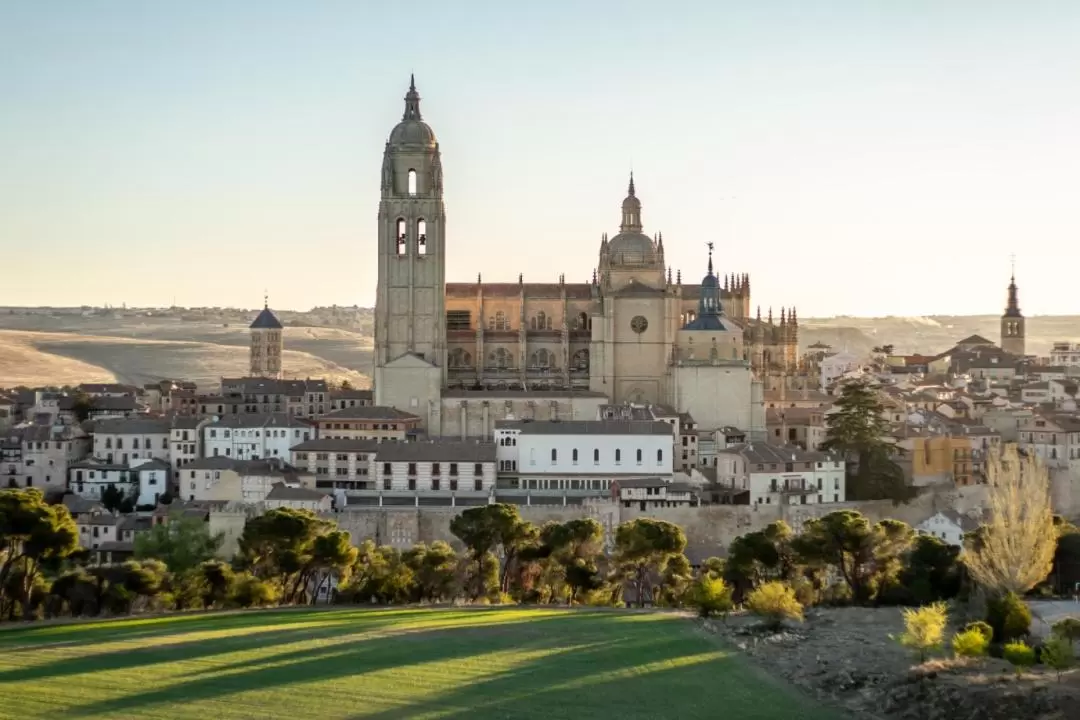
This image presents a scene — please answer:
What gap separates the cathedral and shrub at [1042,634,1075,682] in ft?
133

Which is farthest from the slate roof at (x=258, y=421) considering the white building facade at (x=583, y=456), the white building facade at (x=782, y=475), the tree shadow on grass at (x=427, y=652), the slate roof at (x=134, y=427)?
the tree shadow on grass at (x=427, y=652)

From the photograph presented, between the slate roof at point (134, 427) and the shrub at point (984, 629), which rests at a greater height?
the slate roof at point (134, 427)

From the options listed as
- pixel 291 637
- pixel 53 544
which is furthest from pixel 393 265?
pixel 291 637

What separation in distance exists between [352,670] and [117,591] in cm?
1339

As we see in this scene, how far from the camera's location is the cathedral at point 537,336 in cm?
7419

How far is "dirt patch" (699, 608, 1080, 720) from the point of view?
3080cm

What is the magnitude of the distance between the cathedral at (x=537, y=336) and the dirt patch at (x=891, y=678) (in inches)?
1316

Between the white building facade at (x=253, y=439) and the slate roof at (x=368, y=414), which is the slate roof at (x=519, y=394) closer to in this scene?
the slate roof at (x=368, y=414)

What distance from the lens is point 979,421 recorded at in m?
79.2

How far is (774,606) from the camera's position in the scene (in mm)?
40938

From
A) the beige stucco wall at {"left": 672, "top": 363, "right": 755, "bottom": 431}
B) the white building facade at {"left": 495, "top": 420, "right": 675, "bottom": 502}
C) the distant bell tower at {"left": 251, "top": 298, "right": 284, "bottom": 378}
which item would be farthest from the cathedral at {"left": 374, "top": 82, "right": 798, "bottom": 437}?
the distant bell tower at {"left": 251, "top": 298, "right": 284, "bottom": 378}

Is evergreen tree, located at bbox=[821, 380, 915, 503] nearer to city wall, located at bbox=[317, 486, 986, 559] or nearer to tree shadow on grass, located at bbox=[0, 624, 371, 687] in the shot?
city wall, located at bbox=[317, 486, 986, 559]

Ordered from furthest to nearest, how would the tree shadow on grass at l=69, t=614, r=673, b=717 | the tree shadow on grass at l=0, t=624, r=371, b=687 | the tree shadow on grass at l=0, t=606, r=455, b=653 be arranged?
the tree shadow on grass at l=0, t=606, r=455, b=653, the tree shadow on grass at l=0, t=624, r=371, b=687, the tree shadow on grass at l=69, t=614, r=673, b=717

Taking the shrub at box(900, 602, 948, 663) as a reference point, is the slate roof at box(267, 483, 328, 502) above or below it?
above
